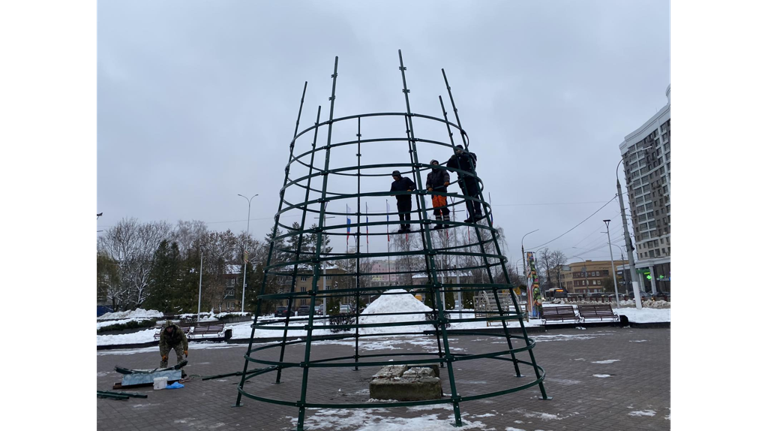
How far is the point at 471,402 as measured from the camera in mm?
5988

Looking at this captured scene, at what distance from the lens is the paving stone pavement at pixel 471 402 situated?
5016 mm

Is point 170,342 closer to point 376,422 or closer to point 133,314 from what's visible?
point 376,422

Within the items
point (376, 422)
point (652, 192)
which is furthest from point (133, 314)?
point (652, 192)

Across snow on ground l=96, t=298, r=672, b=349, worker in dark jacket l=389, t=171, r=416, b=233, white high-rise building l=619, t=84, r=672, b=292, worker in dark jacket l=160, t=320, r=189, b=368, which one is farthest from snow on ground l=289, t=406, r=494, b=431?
white high-rise building l=619, t=84, r=672, b=292

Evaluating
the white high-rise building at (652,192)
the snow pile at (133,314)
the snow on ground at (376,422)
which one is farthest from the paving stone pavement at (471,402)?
the white high-rise building at (652,192)

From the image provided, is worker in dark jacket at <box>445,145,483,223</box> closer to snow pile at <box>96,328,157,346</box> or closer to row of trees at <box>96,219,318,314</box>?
snow pile at <box>96,328,157,346</box>

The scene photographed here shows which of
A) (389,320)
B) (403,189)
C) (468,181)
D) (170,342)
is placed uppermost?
(403,189)

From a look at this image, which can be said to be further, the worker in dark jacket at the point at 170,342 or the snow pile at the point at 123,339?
the snow pile at the point at 123,339

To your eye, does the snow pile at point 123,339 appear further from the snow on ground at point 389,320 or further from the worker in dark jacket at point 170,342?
the worker in dark jacket at point 170,342

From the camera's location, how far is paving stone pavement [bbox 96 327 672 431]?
502 cm

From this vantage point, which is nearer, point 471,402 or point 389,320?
point 471,402
